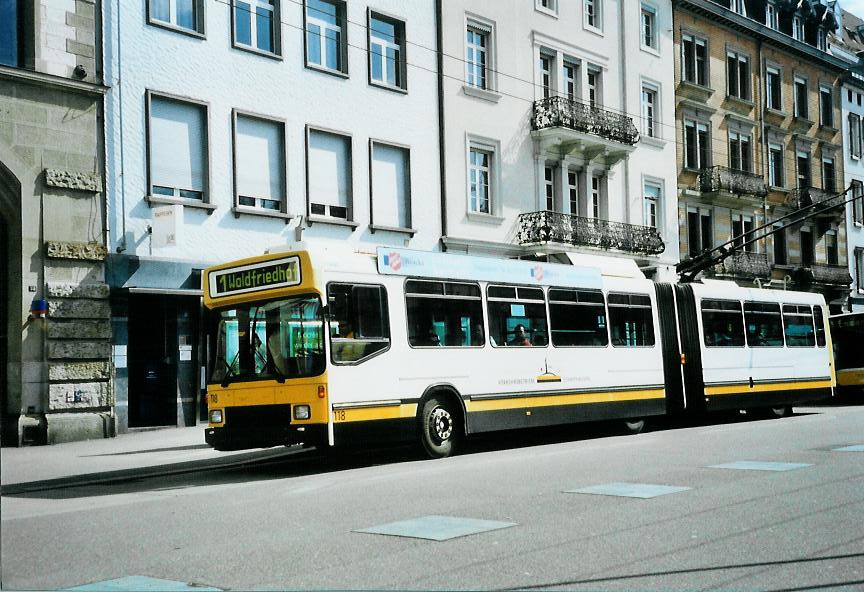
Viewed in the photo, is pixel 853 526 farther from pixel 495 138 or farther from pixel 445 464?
pixel 495 138

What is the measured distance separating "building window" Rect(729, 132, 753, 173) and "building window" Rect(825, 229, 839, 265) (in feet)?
23.3

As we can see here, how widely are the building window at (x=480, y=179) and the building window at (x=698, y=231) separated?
11.9 meters

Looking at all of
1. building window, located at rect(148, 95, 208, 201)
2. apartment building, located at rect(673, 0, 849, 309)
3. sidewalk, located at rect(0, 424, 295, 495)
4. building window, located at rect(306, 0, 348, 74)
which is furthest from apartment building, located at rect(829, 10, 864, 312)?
sidewalk, located at rect(0, 424, 295, 495)

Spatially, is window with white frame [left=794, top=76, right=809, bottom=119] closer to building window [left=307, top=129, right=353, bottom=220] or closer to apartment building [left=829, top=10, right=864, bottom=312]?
apartment building [left=829, top=10, right=864, bottom=312]

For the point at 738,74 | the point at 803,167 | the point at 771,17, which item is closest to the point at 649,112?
the point at 738,74

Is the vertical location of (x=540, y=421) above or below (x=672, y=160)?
below

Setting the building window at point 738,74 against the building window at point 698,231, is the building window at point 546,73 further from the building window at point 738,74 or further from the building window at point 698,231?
the building window at point 738,74

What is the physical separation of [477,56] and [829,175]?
977 inches

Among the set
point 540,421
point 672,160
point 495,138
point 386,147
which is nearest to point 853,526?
point 540,421

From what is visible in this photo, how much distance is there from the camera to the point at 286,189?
78.2 feet

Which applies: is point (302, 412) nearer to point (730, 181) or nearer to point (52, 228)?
point (52, 228)

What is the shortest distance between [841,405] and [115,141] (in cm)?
2204

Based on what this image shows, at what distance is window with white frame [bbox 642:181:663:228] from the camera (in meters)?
36.8

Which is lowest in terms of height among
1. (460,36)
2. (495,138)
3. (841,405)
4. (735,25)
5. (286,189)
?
(841,405)
